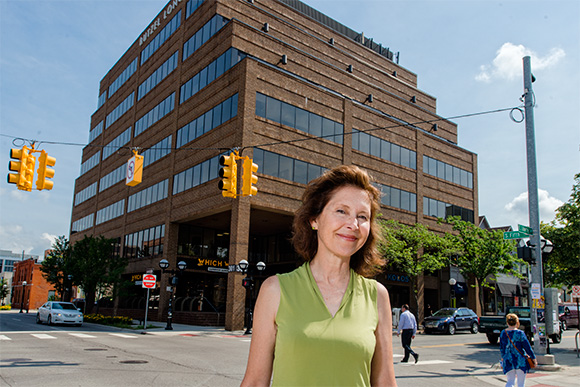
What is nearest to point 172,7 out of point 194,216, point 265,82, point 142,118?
point 142,118

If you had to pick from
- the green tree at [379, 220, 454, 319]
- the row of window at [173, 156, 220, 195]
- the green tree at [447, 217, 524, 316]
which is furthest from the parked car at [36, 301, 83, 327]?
the green tree at [447, 217, 524, 316]

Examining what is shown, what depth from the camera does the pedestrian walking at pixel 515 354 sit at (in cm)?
842

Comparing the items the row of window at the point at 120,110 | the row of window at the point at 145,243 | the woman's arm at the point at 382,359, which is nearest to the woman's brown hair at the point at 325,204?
the woman's arm at the point at 382,359

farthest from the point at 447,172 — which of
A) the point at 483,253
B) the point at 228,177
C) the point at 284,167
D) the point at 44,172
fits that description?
the point at 44,172

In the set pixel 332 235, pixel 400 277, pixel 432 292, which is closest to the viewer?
pixel 332 235

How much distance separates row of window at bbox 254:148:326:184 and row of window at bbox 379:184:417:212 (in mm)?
8331

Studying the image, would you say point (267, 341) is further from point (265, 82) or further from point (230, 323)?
point (265, 82)

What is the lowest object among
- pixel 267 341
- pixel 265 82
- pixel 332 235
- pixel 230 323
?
pixel 230 323

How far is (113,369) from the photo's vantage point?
11.1 metres

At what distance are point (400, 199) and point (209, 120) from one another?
1789cm

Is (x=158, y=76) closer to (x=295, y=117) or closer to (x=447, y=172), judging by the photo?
(x=295, y=117)

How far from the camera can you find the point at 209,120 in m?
33.1

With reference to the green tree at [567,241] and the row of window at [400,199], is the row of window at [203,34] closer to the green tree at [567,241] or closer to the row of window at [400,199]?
the row of window at [400,199]

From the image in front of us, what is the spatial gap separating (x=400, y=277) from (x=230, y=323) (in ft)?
66.4
